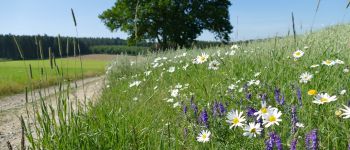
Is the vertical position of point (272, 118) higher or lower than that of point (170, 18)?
lower

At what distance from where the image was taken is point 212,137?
9.05ft

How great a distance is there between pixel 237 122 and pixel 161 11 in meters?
33.1

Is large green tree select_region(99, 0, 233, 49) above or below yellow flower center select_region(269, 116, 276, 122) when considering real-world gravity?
above

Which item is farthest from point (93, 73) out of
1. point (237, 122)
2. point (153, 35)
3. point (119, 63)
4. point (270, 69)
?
point (237, 122)

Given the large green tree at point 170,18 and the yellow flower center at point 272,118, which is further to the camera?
the large green tree at point 170,18

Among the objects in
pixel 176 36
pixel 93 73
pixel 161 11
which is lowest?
pixel 93 73

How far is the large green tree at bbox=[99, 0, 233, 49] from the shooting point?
3441 centimetres

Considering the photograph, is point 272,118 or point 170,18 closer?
point 272,118

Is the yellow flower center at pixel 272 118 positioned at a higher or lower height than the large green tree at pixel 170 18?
lower

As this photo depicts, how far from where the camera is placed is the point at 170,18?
115 ft

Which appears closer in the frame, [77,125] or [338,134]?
[338,134]

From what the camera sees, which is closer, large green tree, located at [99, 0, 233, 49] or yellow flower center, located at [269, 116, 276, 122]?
yellow flower center, located at [269, 116, 276, 122]

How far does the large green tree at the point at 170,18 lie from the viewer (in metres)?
34.4

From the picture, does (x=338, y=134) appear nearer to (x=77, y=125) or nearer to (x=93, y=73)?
(x=77, y=125)
